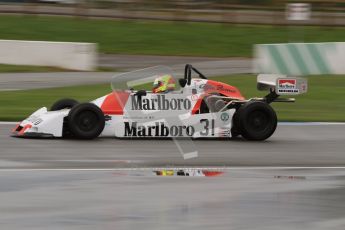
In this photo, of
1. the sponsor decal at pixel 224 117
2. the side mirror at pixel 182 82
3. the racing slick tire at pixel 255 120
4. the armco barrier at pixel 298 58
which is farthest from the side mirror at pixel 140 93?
the armco barrier at pixel 298 58

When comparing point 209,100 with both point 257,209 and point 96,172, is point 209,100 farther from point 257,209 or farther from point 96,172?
point 257,209

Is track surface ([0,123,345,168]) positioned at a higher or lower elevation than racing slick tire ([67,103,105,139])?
lower

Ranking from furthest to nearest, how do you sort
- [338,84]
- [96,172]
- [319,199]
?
[338,84] < [96,172] < [319,199]

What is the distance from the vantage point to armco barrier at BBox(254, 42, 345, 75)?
24031mm

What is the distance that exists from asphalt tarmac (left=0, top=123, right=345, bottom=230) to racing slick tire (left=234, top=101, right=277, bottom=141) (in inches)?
8.4

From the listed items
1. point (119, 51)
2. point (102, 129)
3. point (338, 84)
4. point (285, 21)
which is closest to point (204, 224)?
point (102, 129)

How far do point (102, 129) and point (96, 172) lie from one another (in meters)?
2.53

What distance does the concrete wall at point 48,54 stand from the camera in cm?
2631

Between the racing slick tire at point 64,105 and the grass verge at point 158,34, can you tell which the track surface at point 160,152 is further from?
the grass verge at point 158,34

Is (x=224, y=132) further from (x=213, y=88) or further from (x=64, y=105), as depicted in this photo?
(x=64, y=105)

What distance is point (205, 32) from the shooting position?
121ft

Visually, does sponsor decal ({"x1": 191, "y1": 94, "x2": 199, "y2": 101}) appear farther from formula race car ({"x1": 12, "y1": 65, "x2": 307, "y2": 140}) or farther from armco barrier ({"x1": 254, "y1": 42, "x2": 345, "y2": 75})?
armco barrier ({"x1": 254, "y1": 42, "x2": 345, "y2": 75})

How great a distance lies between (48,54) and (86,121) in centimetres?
1377

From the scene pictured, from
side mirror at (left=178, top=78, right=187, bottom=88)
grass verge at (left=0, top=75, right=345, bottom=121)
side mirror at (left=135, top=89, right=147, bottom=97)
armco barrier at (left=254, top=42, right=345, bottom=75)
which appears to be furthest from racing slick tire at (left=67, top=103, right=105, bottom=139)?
armco barrier at (left=254, top=42, right=345, bottom=75)
